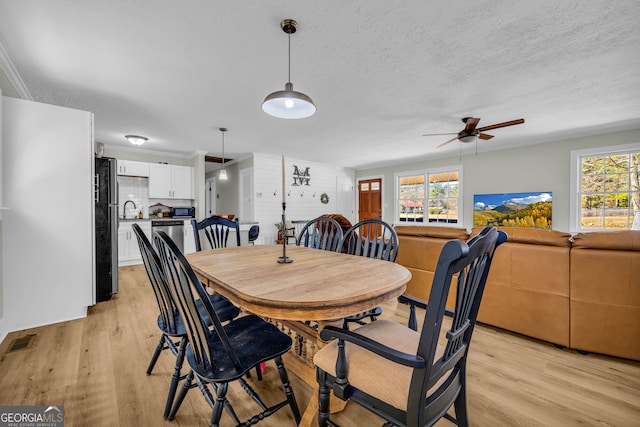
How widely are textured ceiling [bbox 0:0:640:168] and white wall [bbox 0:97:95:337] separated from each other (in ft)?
1.82

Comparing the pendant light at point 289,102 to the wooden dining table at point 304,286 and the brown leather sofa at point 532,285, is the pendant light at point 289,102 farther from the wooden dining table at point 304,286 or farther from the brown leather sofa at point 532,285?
the brown leather sofa at point 532,285

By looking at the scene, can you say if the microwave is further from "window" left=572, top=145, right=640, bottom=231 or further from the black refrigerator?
"window" left=572, top=145, right=640, bottom=231

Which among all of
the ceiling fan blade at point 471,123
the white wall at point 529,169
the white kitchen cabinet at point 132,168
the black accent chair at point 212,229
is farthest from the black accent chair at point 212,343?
the white wall at point 529,169

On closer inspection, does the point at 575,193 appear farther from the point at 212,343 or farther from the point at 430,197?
the point at 212,343

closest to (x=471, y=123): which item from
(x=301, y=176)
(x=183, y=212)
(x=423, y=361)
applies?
(x=423, y=361)

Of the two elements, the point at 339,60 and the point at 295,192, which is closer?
the point at 339,60

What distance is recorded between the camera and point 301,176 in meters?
7.41

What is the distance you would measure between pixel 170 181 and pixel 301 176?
125 inches

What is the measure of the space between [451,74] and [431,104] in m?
0.77

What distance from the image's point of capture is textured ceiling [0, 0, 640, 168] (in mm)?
1841

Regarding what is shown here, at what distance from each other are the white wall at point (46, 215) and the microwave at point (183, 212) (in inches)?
135

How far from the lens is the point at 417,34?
2.08 metres

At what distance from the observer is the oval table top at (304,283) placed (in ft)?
3.39

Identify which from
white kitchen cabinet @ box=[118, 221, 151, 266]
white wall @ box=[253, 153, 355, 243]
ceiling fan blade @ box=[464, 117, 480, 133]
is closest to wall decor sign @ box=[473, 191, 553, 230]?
ceiling fan blade @ box=[464, 117, 480, 133]
